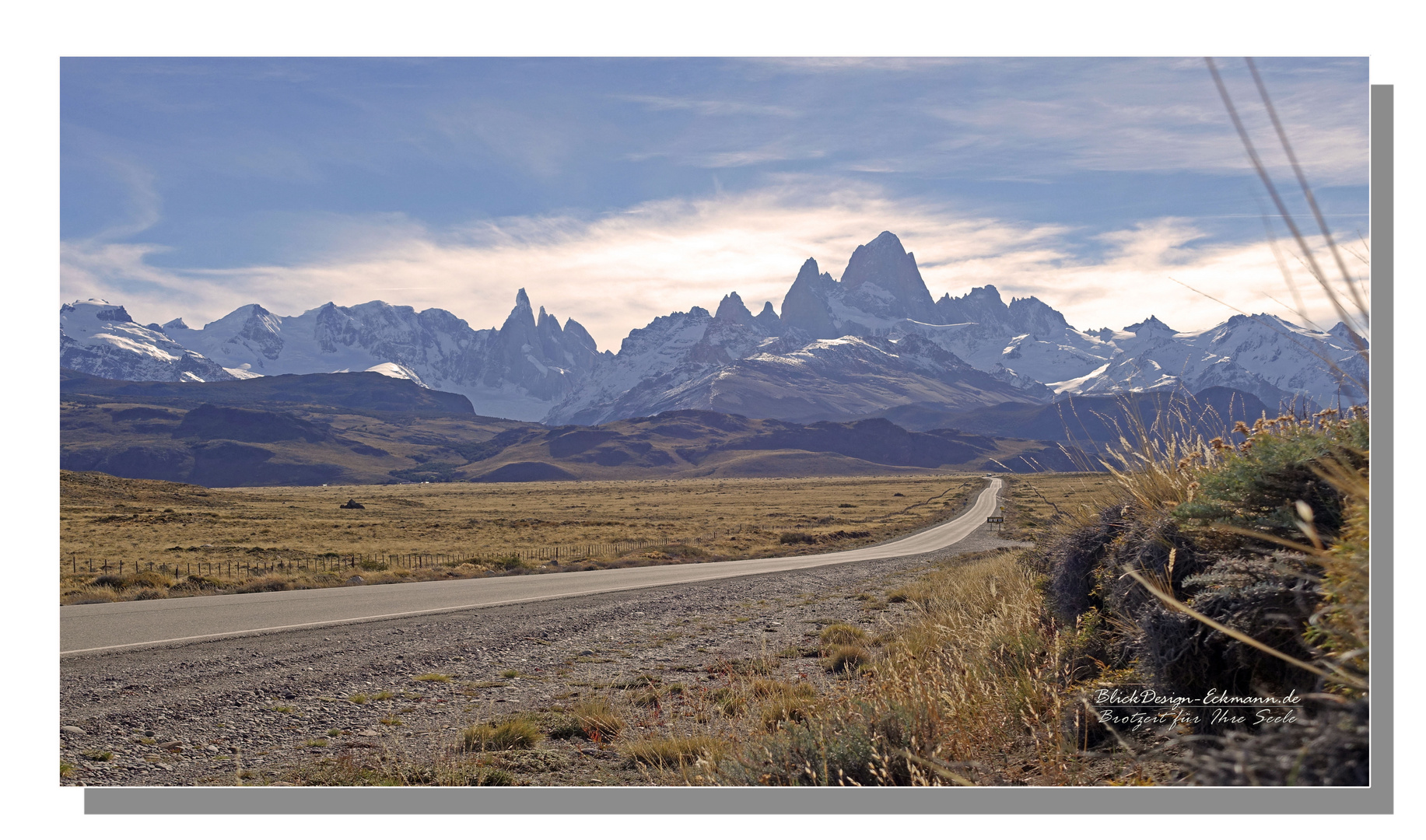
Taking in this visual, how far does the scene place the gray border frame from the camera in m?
4.35

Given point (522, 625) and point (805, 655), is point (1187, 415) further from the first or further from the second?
point (522, 625)

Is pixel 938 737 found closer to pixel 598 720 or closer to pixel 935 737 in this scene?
pixel 935 737

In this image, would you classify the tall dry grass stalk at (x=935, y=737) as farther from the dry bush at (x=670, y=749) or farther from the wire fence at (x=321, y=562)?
the wire fence at (x=321, y=562)

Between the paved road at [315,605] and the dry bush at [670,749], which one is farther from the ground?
the dry bush at [670,749]

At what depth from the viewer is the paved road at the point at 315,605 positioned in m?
13.8

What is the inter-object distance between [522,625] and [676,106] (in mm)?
11766

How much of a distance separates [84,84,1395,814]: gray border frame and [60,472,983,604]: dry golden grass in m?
17.0

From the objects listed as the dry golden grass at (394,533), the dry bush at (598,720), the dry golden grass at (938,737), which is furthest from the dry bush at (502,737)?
the dry golden grass at (394,533)

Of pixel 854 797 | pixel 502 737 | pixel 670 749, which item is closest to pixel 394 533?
pixel 502 737

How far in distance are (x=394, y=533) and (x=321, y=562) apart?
1875 cm

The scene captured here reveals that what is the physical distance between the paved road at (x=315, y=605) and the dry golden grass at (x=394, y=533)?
97.2 inches

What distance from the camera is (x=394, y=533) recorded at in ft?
154

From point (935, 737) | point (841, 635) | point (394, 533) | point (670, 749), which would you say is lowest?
point (394, 533)

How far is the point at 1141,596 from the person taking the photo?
484 centimetres
